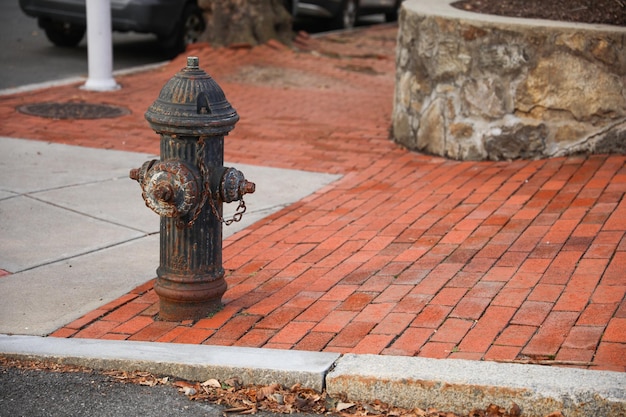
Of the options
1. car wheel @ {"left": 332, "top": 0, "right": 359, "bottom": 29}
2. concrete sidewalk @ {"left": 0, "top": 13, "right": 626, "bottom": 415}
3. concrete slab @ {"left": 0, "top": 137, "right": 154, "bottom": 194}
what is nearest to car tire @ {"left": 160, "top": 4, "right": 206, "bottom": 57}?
car wheel @ {"left": 332, "top": 0, "right": 359, "bottom": 29}

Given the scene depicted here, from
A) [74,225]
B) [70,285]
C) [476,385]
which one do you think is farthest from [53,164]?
[476,385]

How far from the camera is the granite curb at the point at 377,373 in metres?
3.68

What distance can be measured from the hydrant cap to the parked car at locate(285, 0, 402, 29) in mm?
10864

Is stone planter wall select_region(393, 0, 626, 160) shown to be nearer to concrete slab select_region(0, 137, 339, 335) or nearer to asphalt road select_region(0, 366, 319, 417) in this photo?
concrete slab select_region(0, 137, 339, 335)

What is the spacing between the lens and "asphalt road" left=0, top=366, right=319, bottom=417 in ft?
12.6

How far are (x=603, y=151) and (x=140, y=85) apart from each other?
5699 millimetres

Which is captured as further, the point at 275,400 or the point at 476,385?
the point at 275,400

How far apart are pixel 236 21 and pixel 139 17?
1232mm

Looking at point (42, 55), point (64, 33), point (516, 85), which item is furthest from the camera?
point (64, 33)

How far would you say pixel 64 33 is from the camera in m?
13.8

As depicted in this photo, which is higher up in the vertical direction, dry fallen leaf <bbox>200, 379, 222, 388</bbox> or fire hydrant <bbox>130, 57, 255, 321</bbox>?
fire hydrant <bbox>130, 57, 255, 321</bbox>

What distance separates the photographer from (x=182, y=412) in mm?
3848

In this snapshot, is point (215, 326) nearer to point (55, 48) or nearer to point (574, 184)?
point (574, 184)

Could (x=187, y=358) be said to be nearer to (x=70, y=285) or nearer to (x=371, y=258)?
(x=70, y=285)
